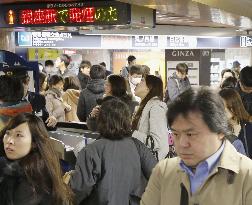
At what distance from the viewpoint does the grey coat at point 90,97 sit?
6.70 m

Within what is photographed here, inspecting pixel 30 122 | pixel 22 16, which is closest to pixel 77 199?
pixel 30 122

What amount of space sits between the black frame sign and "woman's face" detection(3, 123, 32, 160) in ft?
12.2

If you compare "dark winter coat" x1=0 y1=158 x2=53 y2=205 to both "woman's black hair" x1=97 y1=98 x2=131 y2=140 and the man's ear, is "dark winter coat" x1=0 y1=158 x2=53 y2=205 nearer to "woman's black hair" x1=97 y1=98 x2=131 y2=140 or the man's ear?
"woman's black hair" x1=97 y1=98 x2=131 y2=140

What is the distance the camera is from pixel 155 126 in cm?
488

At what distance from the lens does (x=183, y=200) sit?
6.72ft

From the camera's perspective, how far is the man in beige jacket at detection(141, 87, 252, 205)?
196 cm

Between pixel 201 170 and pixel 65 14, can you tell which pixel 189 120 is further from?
pixel 65 14

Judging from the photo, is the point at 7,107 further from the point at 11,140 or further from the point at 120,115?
the point at 11,140

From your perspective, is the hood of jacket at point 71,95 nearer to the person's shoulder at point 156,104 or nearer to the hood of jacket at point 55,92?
the hood of jacket at point 55,92

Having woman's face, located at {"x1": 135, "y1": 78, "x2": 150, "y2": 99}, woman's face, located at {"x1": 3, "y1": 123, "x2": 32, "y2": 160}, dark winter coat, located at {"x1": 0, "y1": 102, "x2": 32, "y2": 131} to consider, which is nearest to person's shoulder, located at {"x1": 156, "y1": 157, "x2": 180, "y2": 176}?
woman's face, located at {"x1": 3, "y1": 123, "x2": 32, "y2": 160}

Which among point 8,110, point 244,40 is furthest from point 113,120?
point 244,40

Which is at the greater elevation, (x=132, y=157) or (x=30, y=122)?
(x=30, y=122)

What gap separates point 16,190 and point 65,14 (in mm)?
4505

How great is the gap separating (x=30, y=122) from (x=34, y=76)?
294 centimetres
